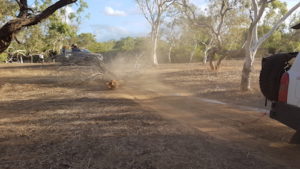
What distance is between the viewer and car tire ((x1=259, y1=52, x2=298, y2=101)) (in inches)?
207

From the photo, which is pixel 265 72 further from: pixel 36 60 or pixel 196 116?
pixel 36 60

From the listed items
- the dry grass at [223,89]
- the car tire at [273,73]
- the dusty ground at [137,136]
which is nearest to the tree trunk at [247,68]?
the dry grass at [223,89]

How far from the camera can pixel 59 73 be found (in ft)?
53.2

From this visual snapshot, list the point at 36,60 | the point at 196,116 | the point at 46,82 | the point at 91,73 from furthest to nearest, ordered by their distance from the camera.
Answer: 1. the point at 36,60
2. the point at 46,82
3. the point at 91,73
4. the point at 196,116

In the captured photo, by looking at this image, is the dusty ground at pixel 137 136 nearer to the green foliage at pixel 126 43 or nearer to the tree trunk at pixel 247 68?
the tree trunk at pixel 247 68

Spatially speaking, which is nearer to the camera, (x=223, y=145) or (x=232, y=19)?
(x=223, y=145)

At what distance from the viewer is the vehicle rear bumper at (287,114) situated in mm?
4293

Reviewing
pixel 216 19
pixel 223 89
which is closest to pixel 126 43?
pixel 216 19

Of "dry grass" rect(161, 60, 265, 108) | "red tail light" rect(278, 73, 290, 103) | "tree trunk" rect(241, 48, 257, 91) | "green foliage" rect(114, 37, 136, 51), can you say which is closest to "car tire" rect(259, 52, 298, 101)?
"red tail light" rect(278, 73, 290, 103)

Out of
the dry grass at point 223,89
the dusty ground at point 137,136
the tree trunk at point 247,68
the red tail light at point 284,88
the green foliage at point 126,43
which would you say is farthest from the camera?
the green foliage at point 126,43

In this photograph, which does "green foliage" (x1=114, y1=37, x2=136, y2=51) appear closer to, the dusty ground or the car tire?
the dusty ground

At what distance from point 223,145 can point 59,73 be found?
13119 millimetres

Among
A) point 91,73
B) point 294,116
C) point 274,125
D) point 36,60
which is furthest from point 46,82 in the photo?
point 36,60

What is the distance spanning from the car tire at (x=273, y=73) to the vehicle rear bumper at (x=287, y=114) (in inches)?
14.2
